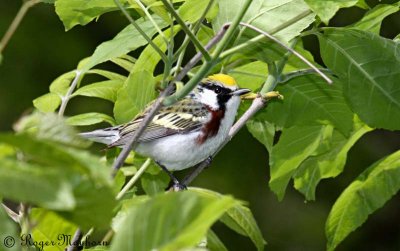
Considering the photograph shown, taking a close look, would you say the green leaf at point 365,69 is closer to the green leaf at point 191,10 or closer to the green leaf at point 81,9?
the green leaf at point 191,10

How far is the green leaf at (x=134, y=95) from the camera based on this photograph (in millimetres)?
2287

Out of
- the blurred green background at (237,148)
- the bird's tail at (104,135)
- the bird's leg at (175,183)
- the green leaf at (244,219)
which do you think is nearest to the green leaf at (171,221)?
the green leaf at (244,219)

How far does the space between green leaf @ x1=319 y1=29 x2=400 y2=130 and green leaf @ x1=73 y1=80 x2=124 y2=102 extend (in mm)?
633

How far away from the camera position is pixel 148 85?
229cm

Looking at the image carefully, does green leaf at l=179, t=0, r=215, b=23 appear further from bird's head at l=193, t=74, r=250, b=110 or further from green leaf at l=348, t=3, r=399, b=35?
bird's head at l=193, t=74, r=250, b=110

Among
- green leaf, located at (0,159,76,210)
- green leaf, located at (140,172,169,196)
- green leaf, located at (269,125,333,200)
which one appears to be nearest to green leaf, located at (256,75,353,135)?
green leaf, located at (269,125,333,200)

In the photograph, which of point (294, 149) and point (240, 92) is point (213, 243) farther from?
point (240, 92)

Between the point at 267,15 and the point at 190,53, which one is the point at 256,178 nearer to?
the point at 190,53

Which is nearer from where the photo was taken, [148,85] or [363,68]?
[148,85]

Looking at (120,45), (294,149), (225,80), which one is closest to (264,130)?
(294,149)

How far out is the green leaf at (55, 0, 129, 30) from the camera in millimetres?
2270

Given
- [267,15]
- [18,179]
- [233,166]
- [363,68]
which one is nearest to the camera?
[18,179]

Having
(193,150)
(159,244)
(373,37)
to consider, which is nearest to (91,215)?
(159,244)

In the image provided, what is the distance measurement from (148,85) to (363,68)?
0.65 meters
